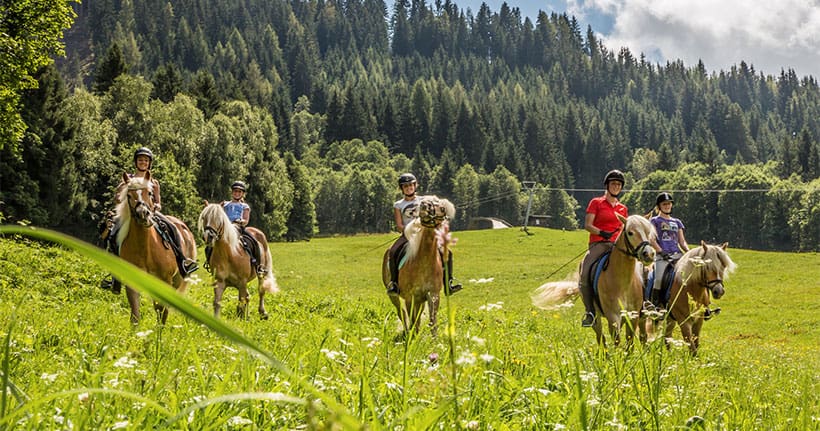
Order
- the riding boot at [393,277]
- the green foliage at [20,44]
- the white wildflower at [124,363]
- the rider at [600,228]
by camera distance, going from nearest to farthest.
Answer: the white wildflower at [124,363], the riding boot at [393,277], the rider at [600,228], the green foliage at [20,44]

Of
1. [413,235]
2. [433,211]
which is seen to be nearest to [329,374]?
[433,211]

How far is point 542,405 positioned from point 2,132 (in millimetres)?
24695

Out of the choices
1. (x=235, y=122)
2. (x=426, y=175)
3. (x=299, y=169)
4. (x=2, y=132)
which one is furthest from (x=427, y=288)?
(x=426, y=175)

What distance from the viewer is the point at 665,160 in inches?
6885

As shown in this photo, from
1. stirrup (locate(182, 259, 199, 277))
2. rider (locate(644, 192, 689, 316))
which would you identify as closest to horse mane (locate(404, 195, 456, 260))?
Result: stirrup (locate(182, 259, 199, 277))

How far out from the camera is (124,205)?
9.27m

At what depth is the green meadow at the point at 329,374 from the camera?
6.21ft

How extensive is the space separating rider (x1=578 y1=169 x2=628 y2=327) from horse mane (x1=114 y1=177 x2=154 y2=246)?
668 centimetres

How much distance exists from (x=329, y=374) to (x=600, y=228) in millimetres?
7418

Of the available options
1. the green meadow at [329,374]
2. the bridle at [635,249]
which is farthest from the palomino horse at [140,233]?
the bridle at [635,249]

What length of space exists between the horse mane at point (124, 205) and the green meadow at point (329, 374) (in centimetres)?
134

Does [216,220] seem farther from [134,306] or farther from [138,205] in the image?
[134,306]

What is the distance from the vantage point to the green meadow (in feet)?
6.21

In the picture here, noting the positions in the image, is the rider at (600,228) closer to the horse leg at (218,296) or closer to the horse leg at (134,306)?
the horse leg at (218,296)
